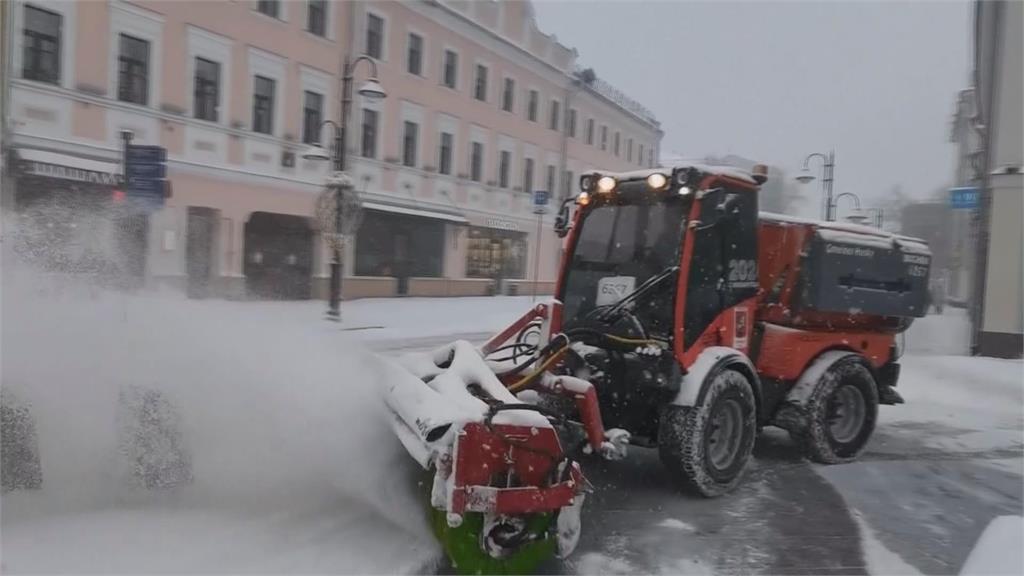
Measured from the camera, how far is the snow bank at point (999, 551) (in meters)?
4.59

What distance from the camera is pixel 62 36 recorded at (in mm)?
16188

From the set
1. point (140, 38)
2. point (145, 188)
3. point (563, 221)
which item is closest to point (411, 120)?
point (140, 38)

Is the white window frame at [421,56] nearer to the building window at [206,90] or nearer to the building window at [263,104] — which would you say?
the building window at [263,104]

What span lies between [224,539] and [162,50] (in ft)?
55.8

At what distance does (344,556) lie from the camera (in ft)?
13.9

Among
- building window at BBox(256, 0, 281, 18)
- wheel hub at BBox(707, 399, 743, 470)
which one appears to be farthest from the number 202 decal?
building window at BBox(256, 0, 281, 18)

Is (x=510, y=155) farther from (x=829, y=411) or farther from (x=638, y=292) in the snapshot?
(x=638, y=292)

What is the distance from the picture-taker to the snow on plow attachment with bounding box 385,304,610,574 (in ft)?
13.0

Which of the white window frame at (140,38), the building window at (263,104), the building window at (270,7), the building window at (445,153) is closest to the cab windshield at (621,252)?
the white window frame at (140,38)

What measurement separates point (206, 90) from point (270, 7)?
340 centimetres

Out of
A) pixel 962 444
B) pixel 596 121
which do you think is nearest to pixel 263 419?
pixel 962 444

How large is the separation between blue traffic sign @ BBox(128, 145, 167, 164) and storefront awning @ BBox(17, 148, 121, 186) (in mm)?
3307

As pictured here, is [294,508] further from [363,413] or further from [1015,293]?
[1015,293]

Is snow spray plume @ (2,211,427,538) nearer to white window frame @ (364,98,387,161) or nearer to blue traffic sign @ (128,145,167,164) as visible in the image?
blue traffic sign @ (128,145,167,164)
